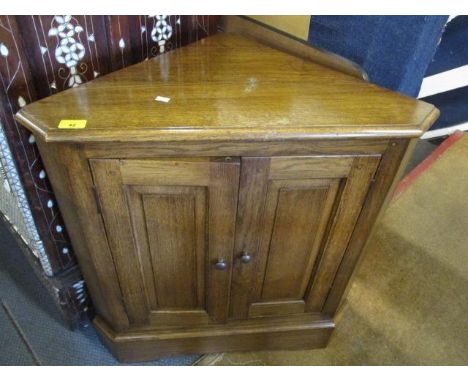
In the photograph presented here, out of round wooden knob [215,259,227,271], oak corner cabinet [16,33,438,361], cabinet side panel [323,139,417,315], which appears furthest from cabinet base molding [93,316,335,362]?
round wooden knob [215,259,227,271]

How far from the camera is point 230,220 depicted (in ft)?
2.81

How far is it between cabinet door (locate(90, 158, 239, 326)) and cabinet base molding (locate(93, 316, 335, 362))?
0.05 m

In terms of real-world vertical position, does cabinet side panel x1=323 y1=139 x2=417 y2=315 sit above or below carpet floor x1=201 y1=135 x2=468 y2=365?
above

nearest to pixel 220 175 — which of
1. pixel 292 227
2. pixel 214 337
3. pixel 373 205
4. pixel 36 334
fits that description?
pixel 292 227

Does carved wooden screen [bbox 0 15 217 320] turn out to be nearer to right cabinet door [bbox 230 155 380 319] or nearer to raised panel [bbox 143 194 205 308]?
raised panel [bbox 143 194 205 308]

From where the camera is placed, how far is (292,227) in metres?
0.91

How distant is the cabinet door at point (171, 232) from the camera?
2.47ft

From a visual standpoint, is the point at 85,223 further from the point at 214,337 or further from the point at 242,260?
the point at 214,337

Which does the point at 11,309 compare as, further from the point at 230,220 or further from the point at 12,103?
the point at 230,220

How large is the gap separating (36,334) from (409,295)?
1340 millimetres

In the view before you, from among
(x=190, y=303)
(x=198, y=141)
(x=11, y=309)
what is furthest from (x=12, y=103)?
(x=11, y=309)

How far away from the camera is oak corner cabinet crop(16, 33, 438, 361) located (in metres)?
0.70

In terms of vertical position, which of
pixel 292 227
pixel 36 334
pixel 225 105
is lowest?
pixel 36 334

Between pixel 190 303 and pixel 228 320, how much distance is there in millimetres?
142
